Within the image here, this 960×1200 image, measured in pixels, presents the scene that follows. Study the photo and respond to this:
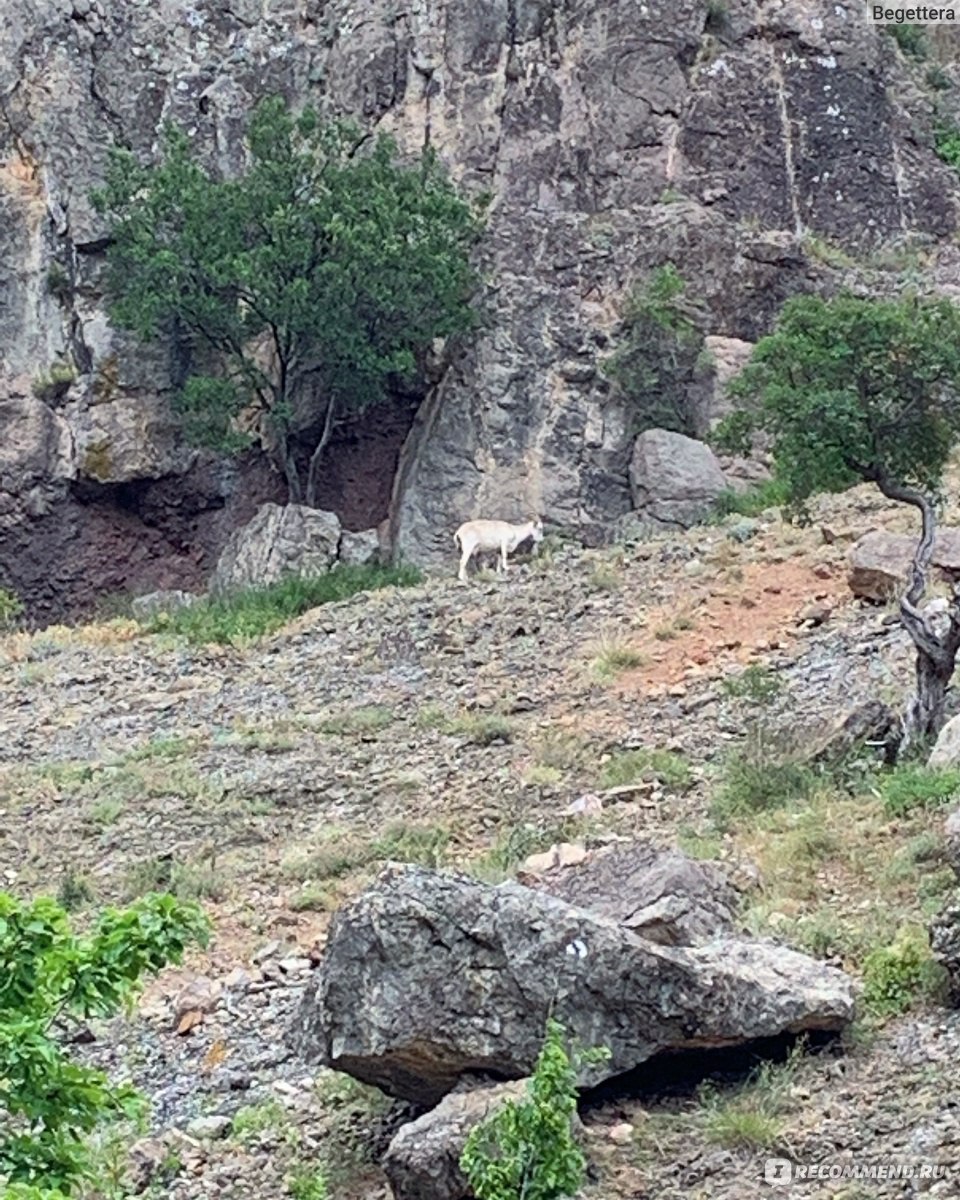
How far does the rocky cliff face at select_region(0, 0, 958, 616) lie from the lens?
27.1m

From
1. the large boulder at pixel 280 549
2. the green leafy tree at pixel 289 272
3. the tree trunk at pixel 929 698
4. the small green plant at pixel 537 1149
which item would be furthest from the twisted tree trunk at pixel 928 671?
the green leafy tree at pixel 289 272

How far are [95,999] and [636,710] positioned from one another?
1045 centimetres

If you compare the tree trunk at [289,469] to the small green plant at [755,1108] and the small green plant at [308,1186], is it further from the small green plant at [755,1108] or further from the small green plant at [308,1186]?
the small green plant at [755,1108]

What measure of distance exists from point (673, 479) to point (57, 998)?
796 inches

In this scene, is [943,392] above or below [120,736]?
above

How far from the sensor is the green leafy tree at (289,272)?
2619cm

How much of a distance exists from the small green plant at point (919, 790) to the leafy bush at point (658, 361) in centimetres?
1571

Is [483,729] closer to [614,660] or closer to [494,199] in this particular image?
[614,660]

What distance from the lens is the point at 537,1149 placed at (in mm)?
6551

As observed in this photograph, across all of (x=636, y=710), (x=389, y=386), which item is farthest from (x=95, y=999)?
(x=389, y=386)

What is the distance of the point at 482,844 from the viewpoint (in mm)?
12883

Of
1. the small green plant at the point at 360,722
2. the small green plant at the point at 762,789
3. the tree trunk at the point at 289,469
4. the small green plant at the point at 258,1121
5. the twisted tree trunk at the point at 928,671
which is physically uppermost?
the tree trunk at the point at 289,469

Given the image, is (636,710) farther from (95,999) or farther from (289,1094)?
(95,999)

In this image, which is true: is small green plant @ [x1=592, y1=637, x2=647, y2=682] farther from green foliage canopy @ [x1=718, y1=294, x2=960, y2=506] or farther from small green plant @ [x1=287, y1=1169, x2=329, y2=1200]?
small green plant @ [x1=287, y1=1169, x2=329, y2=1200]
